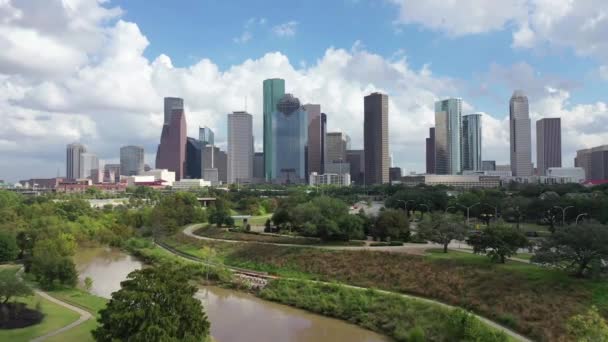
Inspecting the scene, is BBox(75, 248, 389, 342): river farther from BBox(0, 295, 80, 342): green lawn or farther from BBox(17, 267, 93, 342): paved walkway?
BBox(0, 295, 80, 342): green lawn

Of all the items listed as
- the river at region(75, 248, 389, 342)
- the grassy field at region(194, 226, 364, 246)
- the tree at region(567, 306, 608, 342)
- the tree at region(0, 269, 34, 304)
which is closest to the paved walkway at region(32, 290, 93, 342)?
the tree at region(0, 269, 34, 304)

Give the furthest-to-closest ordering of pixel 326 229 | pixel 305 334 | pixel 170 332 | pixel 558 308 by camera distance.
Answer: pixel 326 229, pixel 305 334, pixel 558 308, pixel 170 332

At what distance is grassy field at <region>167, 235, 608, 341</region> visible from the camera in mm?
28891

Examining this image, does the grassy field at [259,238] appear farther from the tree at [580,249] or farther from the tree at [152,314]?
the tree at [152,314]

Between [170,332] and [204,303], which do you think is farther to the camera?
[204,303]

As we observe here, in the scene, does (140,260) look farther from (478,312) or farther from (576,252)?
(576,252)

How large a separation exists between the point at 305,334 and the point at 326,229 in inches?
835

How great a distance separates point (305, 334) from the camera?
3078 cm

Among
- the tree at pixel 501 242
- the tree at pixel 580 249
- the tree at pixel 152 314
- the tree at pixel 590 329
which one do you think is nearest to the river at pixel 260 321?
the tree at pixel 152 314

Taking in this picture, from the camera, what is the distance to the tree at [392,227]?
51.7 metres

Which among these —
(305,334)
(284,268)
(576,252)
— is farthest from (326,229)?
(576,252)

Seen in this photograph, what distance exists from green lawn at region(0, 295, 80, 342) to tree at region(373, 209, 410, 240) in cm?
3173

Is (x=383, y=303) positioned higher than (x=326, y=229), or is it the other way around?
(x=326, y=229)

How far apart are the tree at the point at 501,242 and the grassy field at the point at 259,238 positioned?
14895mm
